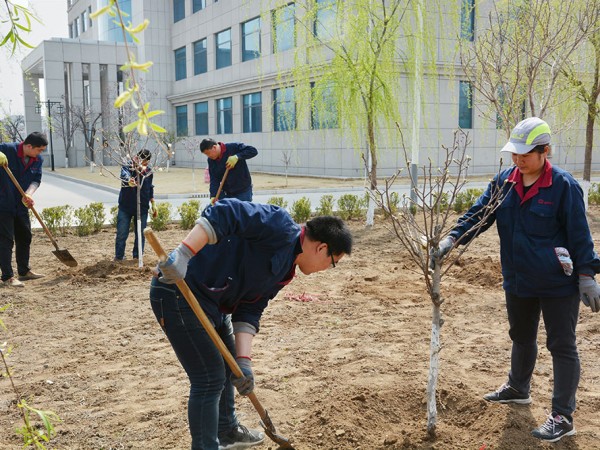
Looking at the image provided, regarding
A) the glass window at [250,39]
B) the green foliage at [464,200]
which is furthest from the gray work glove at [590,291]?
the glass window at [250,39]

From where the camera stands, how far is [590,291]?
10.1ft

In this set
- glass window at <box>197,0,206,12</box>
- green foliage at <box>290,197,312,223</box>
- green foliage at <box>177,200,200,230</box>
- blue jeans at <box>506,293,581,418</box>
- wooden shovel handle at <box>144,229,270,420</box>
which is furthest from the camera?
glass window at <box>197,0,206,12</box>

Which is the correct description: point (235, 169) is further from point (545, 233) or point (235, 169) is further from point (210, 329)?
point (210, 329)

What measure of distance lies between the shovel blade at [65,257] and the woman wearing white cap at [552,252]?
552cm

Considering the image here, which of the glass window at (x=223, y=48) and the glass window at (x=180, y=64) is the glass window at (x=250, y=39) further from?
the glass window at (x=180, y=64)

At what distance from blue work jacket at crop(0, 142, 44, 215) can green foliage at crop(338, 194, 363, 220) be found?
6.28m

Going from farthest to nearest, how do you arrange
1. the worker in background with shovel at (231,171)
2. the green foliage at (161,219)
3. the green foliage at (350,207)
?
1. the green foliage at (350,207)
2. the green foliage at (161,219)
3. the worker in background with shovel at (231,171)

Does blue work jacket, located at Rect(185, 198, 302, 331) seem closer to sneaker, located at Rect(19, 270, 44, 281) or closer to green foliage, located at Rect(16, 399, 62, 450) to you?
green foliage, located at Rect(16, 399, 62, 450)

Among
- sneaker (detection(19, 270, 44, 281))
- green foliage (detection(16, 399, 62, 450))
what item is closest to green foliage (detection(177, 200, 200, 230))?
sneaker (detection(19, 270, 44, 281))

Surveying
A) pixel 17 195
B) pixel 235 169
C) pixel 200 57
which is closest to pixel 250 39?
pixel 200 57

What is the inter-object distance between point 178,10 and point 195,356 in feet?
121

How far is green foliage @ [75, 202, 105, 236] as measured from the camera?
405 inches

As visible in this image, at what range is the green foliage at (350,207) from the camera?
12.0 m

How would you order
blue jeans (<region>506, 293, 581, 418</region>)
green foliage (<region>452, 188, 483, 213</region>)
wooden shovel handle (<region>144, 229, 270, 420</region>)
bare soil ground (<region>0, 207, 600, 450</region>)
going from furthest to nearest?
green foliage (<region>452, 188, 483, 213</region>) → bare soil ground (<region>0, 207, 600, 450</region>) → blue jeans (<region>506, 293, 581, 418</region>) → wooden shovel handle (<region>144, 229, 270, 420</region>)
